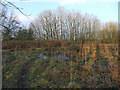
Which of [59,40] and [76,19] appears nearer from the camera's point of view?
[76,19]

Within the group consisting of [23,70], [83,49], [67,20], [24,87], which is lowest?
[24,87]

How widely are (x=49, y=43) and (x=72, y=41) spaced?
2.77 meters

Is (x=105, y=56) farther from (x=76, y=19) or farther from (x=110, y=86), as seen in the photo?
(x=76, y=19)

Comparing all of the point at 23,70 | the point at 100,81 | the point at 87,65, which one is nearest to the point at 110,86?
the point at 100,81

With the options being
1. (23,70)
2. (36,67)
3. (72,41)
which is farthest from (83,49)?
(23,70)

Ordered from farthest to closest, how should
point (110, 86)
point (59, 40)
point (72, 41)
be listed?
point (59, 40)
point (72, 41)
point (110, 86)

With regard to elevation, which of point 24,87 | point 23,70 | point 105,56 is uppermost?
point 105,56

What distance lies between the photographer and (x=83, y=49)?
6.64 metres

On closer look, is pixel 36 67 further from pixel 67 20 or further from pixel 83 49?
pixel 67 20

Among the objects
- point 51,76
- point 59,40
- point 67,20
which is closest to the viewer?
point 51,76

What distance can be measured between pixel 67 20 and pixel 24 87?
5767mm

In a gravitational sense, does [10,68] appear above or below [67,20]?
below

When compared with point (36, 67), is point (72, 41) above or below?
above

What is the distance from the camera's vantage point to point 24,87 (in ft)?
14.8
